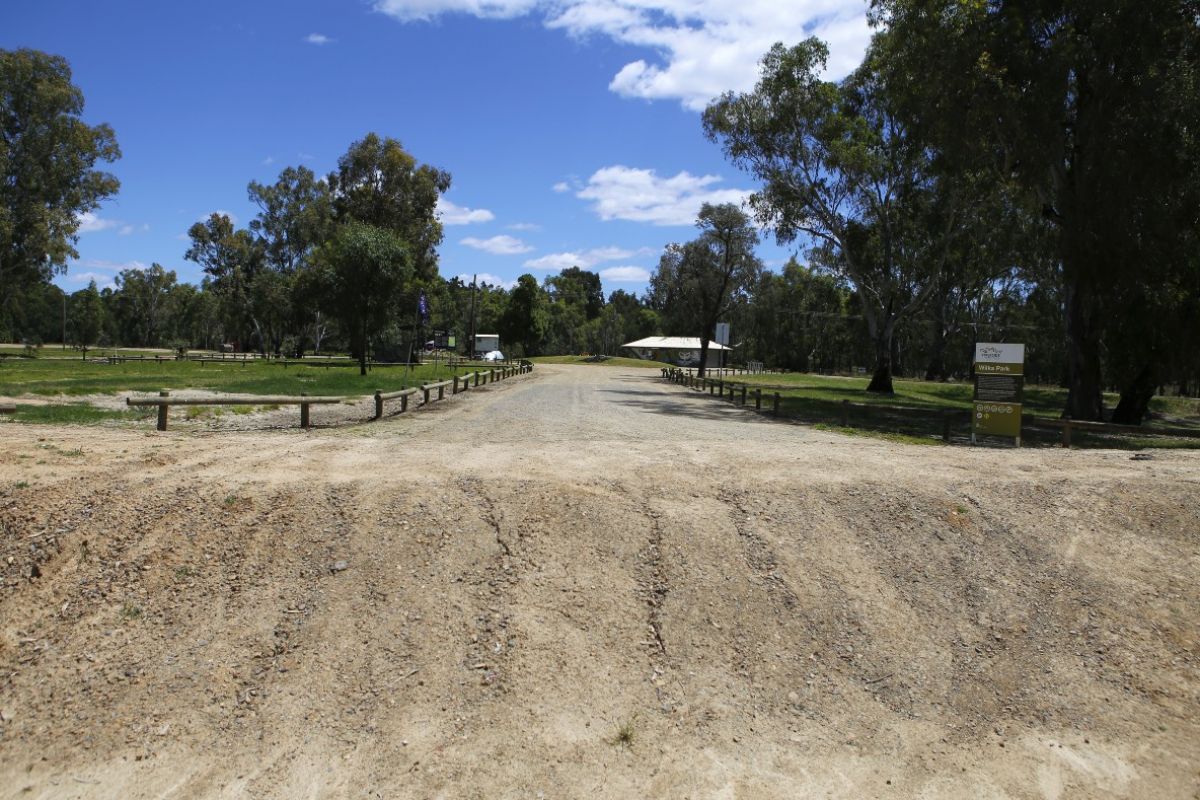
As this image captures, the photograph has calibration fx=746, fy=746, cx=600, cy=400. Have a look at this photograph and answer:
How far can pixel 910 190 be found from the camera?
112ft

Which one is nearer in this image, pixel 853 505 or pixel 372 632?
pixel 372 632

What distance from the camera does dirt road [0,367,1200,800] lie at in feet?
16.4

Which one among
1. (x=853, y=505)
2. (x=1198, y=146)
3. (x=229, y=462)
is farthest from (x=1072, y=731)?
(x=1198, y=146)

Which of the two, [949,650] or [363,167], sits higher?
[363,167]

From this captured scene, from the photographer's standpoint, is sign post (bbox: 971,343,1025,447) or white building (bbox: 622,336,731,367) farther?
white building (bbox: 622,336,731,367)

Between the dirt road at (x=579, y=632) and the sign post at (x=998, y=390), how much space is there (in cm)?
607

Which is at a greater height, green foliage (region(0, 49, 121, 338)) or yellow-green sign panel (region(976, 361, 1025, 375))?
green foliage (region(0, 49, 121, 338))

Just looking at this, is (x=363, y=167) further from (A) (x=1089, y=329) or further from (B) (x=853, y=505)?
(B) (x=853, y=505)

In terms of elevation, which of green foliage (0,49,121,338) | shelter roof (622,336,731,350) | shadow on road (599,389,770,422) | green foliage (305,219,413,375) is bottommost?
shadow on road (599,389,770,422)

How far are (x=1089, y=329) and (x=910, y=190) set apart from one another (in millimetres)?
12918

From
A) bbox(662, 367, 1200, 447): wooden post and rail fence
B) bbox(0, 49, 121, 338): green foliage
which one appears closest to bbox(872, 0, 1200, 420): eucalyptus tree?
bbox(662, 367, 1200, 447): wooden post and rail fence

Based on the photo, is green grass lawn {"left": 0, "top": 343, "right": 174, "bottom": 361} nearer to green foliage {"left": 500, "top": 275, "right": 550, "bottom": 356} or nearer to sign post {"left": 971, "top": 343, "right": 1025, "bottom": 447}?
green foliage {"left": 500, "top": 275, "right": 550, "bottom": 356}

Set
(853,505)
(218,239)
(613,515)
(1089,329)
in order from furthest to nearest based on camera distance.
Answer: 1. (218,239)
2. (1089,329)
3. (853,505)
4. (613,515)

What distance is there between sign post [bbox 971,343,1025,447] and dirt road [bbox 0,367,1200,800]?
6071 mm
